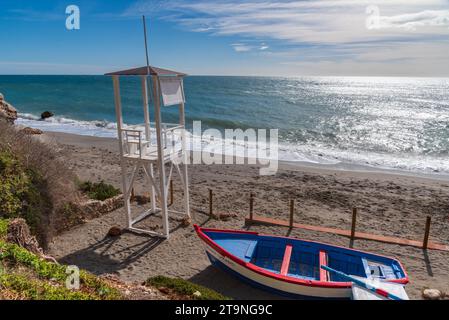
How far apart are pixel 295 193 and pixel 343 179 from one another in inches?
160

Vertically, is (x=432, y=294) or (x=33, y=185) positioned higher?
(x=33, y=185)

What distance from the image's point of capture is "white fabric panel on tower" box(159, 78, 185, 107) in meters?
9.94

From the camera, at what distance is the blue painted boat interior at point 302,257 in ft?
28.0

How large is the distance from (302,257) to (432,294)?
3.18 m

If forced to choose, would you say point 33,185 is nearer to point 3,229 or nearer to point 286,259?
point 3,229

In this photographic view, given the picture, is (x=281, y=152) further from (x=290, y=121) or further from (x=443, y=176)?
(x=290, y=121)

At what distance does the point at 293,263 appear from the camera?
9.17m

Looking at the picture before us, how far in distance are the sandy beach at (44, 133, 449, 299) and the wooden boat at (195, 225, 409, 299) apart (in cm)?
62

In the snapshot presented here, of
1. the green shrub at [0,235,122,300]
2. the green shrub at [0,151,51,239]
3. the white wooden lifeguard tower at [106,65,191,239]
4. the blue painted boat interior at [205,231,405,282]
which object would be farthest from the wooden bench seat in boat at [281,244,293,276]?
the green shrub at [0,151,51,239]

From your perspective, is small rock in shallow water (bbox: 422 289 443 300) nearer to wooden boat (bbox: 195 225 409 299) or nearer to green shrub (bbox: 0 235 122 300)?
wooden boat (bbox: 195 225 409 299)

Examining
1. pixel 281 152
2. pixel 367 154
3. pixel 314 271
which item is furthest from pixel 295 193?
pixel 367 154

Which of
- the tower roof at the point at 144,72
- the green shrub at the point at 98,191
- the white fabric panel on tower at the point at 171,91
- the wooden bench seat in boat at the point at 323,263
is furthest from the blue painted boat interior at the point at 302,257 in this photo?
the green shrub at the point at 98,191

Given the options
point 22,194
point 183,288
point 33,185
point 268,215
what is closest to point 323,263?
point 183,288

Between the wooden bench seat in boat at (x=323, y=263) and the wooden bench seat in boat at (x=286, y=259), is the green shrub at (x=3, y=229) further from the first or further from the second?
the wooden bench seat in boat at (x=323, y=263)
